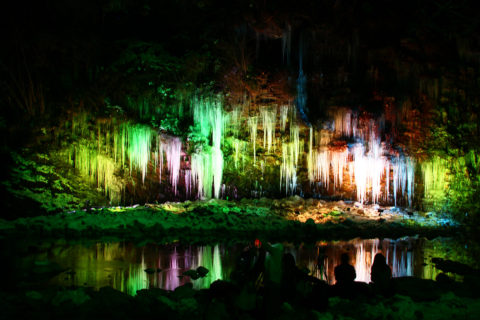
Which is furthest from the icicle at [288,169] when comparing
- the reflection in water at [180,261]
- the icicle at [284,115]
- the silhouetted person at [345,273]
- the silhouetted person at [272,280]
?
the silhouetted person at [272,280]

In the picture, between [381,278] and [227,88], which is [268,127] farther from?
[381,278]

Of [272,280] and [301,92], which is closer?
[272,280]

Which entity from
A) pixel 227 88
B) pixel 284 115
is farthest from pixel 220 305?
pixel 284 115

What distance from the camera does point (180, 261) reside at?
19.7 feet

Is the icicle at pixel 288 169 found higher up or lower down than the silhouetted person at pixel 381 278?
higher up

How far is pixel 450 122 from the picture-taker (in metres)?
12.1

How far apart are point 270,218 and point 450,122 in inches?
262

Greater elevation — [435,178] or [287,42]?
[287,42]

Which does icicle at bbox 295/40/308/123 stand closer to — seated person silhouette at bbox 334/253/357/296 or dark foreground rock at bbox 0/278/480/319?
seated person silhouette at bbox 334/253/357/296

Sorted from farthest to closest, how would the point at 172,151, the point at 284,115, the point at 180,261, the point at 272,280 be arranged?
1. the point at 172,151
2. the point at 284,115
3. the point at 180,261
4. the point at 272,280

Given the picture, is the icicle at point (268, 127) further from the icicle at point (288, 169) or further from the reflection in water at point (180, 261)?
the reflection in water at point (180, 261)

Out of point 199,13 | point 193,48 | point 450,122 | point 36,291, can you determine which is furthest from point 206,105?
point 36,291

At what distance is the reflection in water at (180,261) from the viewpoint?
4.82 m

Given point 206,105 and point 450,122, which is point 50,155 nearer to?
point 206,105
